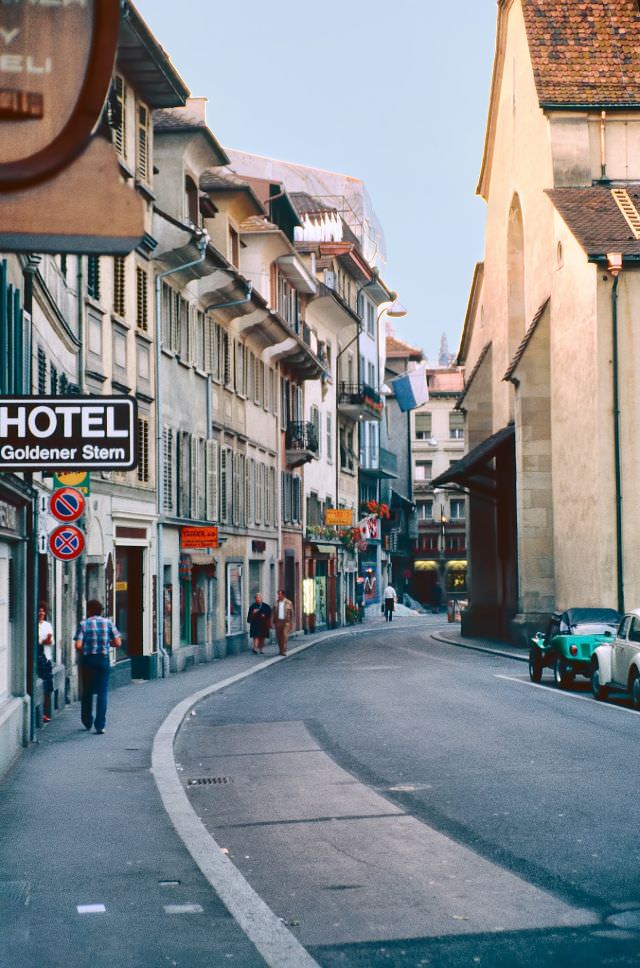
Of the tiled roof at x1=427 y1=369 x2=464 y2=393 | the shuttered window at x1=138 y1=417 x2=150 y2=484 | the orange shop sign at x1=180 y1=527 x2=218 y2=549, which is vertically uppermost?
the tiled roof at x1=427 y1=369 x2=464 y2=393

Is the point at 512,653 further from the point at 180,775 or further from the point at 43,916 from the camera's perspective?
the point at 43,916

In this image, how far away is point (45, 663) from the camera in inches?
760

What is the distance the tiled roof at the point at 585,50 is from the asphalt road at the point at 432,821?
2607 cm

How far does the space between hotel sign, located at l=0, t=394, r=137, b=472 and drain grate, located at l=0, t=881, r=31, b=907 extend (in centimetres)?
355

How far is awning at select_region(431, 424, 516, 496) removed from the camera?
4897 centimetres

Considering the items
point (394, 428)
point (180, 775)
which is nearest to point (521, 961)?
point (180, 775)

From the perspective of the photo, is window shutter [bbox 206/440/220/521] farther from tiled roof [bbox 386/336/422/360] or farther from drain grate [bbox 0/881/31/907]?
tiled roof [bbox 386/336/422/360]

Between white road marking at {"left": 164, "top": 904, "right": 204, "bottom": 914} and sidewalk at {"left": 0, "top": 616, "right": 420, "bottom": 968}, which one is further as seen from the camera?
white road marking at {"left": 164, "top": 904, "right": 204, "bottom": 914}

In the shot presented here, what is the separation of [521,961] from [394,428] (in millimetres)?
92017

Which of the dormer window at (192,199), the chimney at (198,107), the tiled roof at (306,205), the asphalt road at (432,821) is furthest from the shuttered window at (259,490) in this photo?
the tiled roof at (306,205)

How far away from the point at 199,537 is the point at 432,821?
75.8ft

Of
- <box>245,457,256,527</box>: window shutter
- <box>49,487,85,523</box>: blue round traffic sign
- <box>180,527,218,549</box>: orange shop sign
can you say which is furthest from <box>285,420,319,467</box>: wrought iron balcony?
<box>49,487,85,523</box>: blue round traffic sign

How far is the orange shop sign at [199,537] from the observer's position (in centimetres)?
3422

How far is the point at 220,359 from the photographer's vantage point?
133 ft
